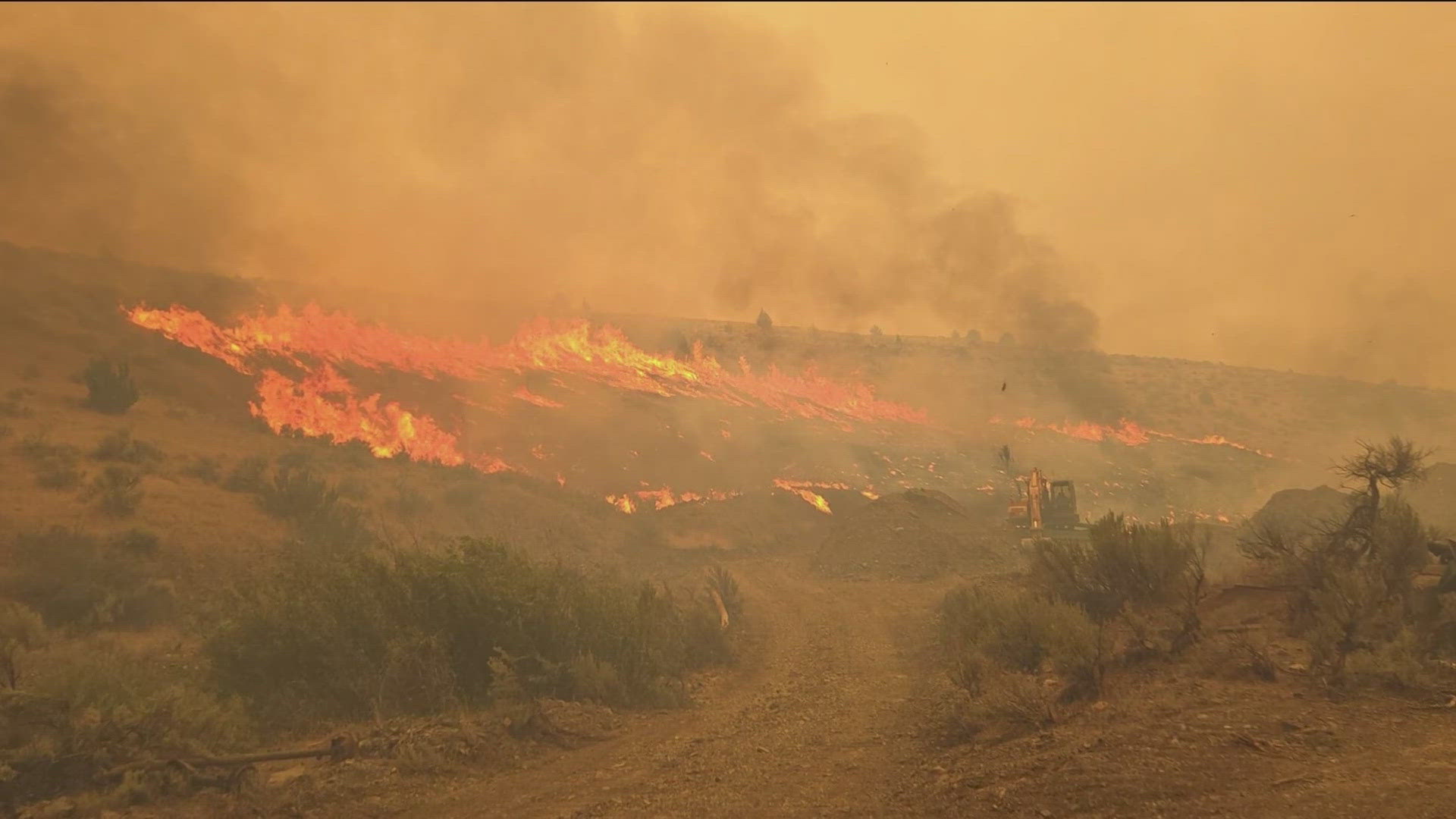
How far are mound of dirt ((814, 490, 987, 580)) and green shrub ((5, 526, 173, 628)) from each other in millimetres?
17595

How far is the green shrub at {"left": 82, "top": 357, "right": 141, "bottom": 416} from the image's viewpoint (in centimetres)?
2791

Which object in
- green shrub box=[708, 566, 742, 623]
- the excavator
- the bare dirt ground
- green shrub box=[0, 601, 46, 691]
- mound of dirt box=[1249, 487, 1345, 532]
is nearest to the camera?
the bare dirt ground

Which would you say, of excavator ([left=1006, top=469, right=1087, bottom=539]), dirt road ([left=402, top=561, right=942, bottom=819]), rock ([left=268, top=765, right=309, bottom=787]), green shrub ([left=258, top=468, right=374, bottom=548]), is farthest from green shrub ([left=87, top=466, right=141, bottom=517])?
excavator ([left=1006, top=469, right=1087, bottom=539])

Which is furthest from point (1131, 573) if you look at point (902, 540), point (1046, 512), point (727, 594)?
point (1046, 512)

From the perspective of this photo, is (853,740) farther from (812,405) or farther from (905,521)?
(812,405)

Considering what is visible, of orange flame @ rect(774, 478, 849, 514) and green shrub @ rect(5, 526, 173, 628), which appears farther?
orange flame @ rect(774, 478, 849, 514)

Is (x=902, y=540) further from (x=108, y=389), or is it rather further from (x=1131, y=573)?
(x=108, y=389)

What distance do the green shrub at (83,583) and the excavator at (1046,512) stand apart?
81.7ft

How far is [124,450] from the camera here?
22.8m

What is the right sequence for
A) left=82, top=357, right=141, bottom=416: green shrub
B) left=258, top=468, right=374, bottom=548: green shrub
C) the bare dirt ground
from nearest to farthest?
the bare dirt ground
left=258, top=468, right=374, bottom=548: green shrub
left=82, top=357, right=141, bottom=416: green shrub

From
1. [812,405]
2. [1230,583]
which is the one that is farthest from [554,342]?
[1230,583]

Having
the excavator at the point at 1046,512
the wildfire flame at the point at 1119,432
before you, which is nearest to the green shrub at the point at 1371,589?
the excavator at the point at 1046,512

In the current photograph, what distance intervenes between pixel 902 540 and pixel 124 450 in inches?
949

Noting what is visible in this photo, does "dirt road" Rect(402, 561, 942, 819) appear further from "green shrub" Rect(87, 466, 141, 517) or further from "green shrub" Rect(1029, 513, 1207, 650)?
"green shrub" Rect(87, 466, 141, 517)
